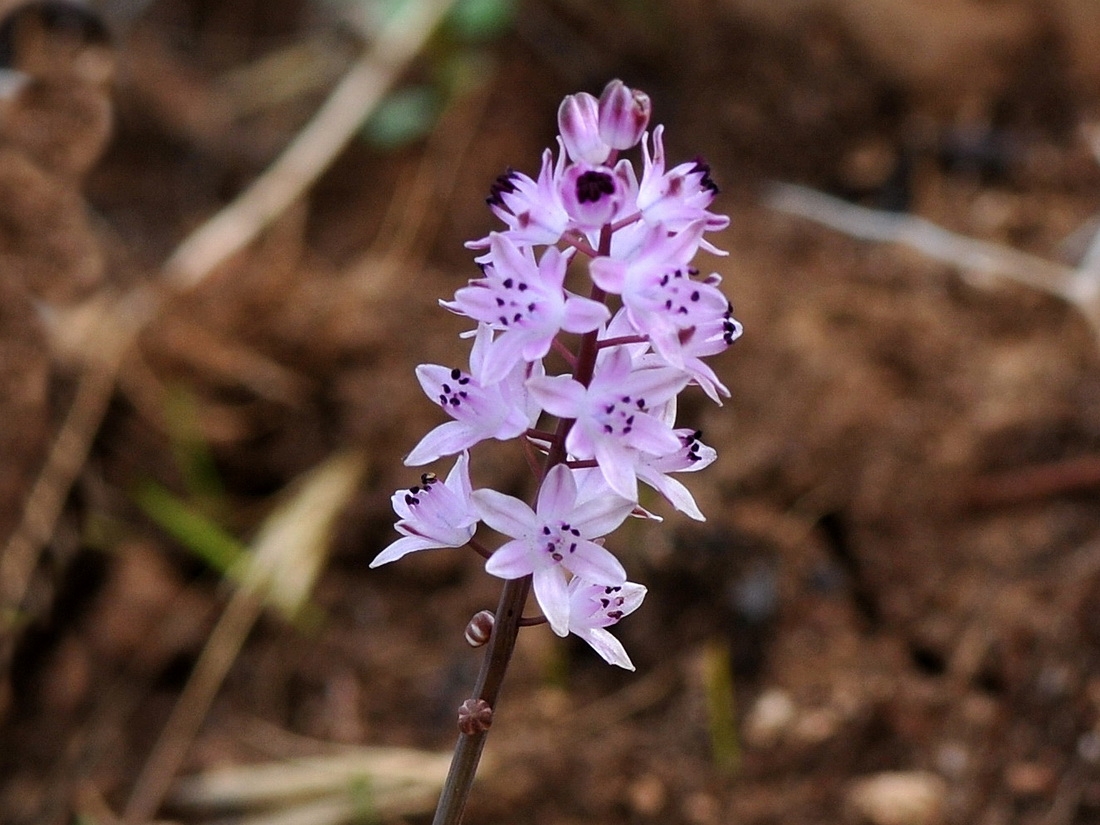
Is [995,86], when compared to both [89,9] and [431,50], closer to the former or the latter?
[431,50]

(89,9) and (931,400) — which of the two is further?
(89,9)

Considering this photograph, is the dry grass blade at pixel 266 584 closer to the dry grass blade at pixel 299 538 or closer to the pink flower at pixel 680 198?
the dry grass blade at pixel 299 538

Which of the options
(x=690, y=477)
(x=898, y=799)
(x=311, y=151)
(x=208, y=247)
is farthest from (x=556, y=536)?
(x=311, y=151)

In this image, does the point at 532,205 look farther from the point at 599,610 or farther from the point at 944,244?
the point at 944,244

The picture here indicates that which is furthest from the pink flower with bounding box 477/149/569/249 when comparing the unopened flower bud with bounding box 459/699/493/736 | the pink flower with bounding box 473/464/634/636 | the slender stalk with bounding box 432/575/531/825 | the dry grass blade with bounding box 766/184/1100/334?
the dry grass blade with bounding box 766/184/1100/334

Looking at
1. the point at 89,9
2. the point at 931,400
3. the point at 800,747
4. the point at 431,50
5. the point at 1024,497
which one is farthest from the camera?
the point at 431,50

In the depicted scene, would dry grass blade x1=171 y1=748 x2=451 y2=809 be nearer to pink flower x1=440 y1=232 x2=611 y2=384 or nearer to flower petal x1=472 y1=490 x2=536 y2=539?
flower petal x1=472 y1=490 x2=536 y2=539

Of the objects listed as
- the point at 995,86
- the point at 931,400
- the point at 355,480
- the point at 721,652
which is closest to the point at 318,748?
the point at 355,480
